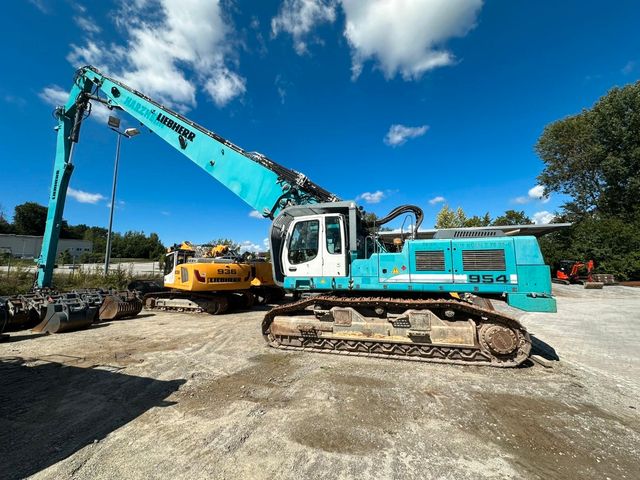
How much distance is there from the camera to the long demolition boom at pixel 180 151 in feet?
26.5

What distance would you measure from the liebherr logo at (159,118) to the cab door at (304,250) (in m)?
5.42

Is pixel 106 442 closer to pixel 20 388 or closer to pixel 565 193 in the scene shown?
pixel 20 388

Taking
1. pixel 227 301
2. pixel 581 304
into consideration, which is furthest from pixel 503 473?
pixel 581 304

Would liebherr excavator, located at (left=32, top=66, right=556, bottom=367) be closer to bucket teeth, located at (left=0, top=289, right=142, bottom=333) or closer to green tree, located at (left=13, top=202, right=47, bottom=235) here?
bucket teeth, located at (left=0, top=289, right=142, bottom=333)

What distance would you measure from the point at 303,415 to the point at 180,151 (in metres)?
8.99

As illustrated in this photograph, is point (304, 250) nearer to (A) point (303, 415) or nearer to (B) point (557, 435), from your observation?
(A) point (303, 415)

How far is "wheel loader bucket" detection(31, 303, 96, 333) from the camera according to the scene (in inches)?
300

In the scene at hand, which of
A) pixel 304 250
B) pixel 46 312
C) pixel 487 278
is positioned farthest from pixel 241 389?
pixel 46 312

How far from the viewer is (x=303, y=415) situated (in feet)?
11.8

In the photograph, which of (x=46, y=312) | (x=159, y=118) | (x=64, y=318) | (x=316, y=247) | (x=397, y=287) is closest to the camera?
(x=397, y=287)

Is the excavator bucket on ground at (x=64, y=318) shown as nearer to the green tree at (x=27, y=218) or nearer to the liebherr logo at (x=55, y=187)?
the liebherr logo at (x=55, y=187)

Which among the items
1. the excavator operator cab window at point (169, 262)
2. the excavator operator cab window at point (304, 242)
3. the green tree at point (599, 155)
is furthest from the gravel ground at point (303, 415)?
the green tree at point (599, 155)

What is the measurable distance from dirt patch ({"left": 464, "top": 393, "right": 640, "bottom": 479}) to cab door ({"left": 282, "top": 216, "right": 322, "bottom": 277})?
12.0 ft

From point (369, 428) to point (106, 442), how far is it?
2.76 meters
